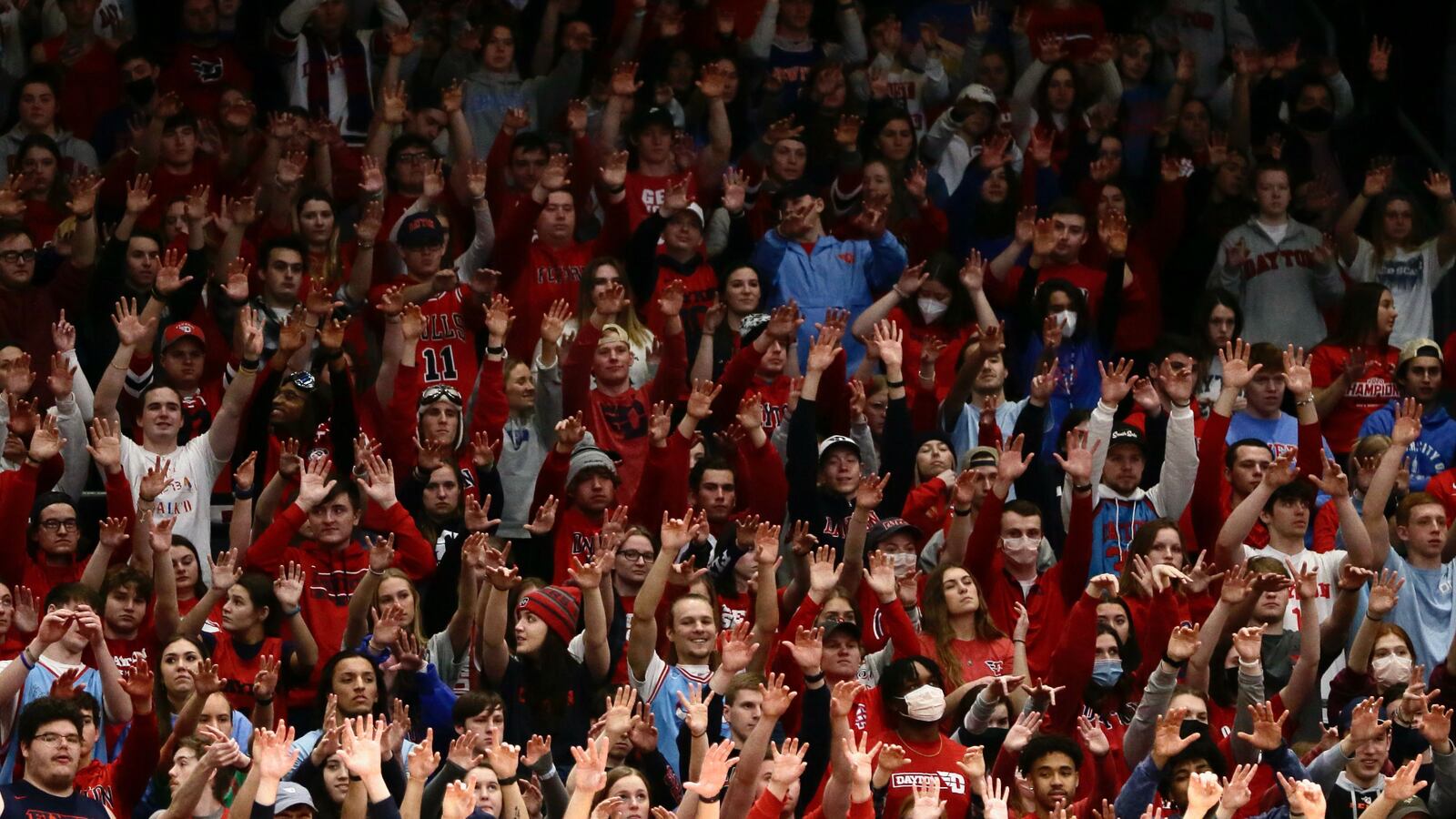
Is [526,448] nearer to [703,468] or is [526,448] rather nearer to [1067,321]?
[703,468]

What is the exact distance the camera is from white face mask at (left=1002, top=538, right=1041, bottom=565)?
11391 millimetres

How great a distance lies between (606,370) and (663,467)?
2.92 feet

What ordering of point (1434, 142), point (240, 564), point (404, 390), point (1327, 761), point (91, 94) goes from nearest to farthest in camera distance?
point (1327, 761), point (240, 564), point (404, 390), point (91, 94), point (1434, 142)

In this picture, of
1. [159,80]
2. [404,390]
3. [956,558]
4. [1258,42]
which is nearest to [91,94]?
[159,80]

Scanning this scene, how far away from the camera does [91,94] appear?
45.9ft

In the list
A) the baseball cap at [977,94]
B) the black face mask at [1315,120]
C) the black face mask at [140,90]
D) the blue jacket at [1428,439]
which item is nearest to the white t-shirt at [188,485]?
the black face mask at [140,90]

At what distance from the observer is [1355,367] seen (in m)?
12.9

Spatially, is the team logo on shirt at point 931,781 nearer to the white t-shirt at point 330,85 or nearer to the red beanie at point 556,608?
the red beanie at point 556,608

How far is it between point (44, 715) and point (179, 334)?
322cm

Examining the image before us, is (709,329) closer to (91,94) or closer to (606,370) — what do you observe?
(606,370)

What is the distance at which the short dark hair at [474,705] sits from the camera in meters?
9.65

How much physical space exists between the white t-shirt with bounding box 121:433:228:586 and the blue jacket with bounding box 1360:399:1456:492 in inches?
209

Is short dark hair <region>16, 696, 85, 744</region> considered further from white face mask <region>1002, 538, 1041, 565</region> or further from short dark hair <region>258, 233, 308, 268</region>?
white face mask <region>1002, 538, 1041, 565</region>

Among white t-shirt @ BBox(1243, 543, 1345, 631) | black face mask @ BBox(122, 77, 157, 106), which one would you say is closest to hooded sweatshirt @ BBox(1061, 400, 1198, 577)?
white t-shirt @ BBox(1243, 543, 1345, 631)
